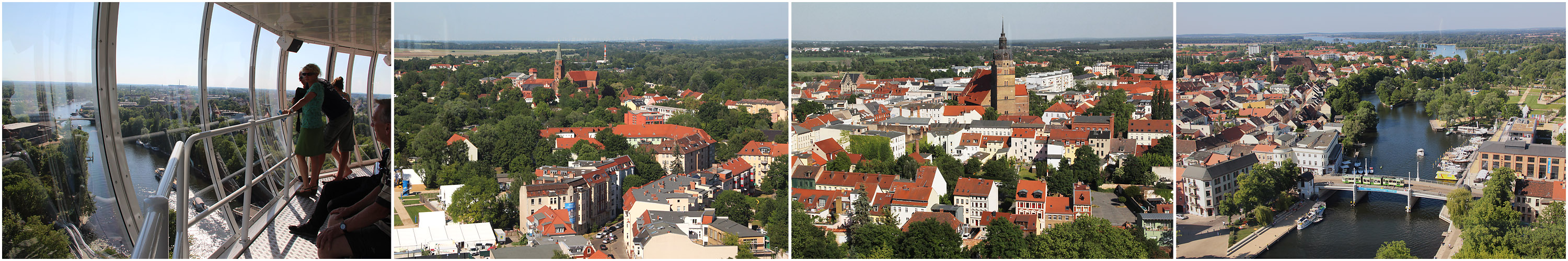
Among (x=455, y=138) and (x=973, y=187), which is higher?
(x=455, y=138)

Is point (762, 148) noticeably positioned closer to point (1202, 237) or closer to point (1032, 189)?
point (1032, 189)

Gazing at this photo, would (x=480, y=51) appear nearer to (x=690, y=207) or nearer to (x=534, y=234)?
(x=534, y=234)

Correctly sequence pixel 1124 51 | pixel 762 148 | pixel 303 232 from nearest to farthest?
pixel 303 232 < pixel 762 148 < pixel 1124 51

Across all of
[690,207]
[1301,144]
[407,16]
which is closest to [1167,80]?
[1301,144]

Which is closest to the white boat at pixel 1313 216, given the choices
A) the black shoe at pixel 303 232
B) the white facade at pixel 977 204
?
the white facade at pixel 977 204

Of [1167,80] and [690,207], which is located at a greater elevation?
[1167,80]

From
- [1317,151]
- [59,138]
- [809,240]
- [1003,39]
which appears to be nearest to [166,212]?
[59,138]
